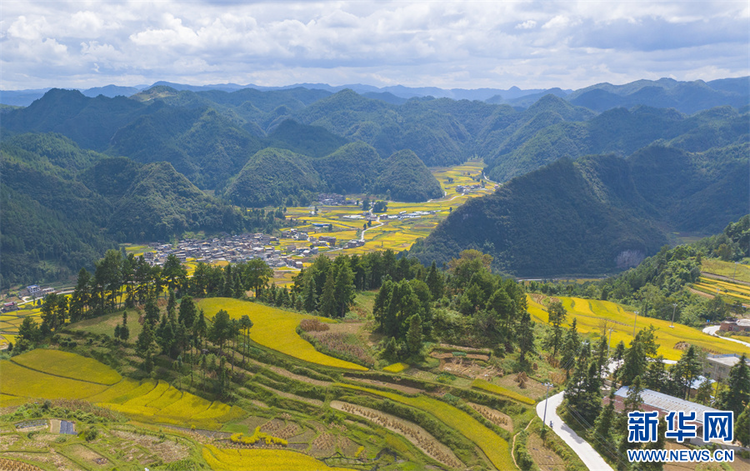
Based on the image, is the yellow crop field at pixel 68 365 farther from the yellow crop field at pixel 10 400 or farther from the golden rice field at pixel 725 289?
the golden rice field at pixel 725 289

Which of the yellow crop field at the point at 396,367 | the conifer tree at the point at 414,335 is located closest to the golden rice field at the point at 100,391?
the yellow crop field at the point at 396,367

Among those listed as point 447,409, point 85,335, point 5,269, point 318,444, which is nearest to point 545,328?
point 447,409

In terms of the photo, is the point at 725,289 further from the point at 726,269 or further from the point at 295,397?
the point at 295,397

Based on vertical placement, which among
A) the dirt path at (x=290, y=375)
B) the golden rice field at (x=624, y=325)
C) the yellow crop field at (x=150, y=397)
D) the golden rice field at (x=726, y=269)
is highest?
the dirt path at (x=290, y=375)

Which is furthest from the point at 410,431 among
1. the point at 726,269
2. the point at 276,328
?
the point at 726,269

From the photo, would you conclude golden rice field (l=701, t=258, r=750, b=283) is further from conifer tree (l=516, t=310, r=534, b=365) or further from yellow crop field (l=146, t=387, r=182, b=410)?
yellow crop field (l=146, t=387, r=182, b=410)
